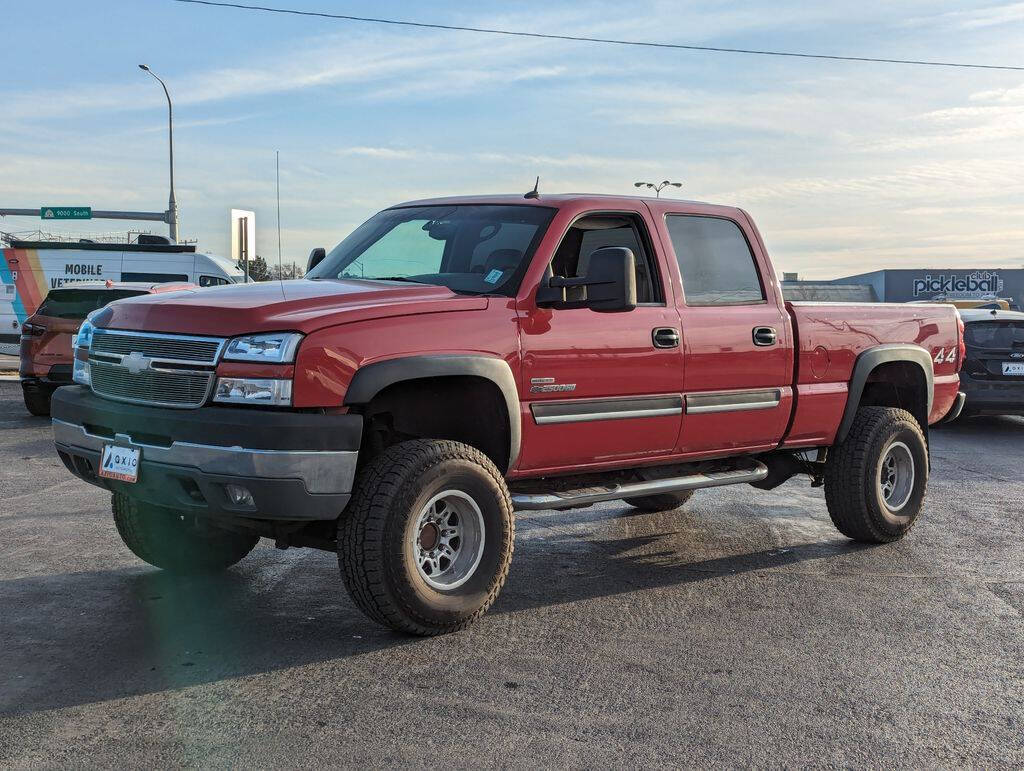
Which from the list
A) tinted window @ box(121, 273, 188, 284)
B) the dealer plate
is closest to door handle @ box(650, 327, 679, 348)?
the dealer plate

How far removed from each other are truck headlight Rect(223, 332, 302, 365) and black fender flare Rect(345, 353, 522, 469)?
0.30 meters

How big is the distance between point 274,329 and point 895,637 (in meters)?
3.01

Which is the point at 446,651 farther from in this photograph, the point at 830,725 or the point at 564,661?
the point at 830,725

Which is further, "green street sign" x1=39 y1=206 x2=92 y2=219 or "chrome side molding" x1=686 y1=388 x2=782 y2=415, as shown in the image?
"green street sign" x1=39 y1=206 x2=92 y2=219

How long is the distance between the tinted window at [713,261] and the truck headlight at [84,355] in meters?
3.05

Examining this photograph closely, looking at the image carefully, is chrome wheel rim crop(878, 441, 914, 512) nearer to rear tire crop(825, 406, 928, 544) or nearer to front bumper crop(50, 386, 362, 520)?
rear tire crop(825, 406, 928, 544)

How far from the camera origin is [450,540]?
5129 millimetres

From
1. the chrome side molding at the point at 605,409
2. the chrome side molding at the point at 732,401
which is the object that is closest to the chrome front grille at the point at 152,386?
the chrome side molding at the point at 605,409

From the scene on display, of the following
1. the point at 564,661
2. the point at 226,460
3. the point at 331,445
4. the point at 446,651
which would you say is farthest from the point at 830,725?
the point at 226,460

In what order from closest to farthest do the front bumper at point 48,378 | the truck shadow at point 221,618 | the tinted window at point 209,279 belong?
the truck shadow at point 221,618, the front bumper at point 48,378, the tinted window at point 209,279

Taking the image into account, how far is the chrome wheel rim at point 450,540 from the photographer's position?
500 cm

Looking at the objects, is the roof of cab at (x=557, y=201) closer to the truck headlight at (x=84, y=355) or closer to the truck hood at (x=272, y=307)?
the truck hood at (x=272, y=307)

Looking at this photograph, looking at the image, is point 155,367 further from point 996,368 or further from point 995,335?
point 995,335

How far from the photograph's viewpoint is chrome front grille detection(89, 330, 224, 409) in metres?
4.68
